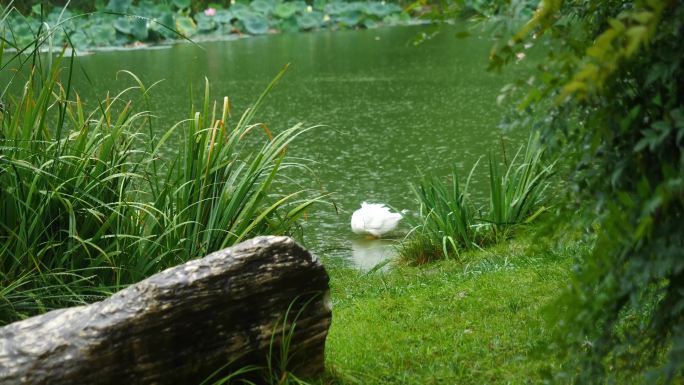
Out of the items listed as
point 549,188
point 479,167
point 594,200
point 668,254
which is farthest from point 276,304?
point 479,167

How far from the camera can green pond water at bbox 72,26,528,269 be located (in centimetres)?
634

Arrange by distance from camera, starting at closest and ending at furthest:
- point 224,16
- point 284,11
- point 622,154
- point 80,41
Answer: point 622,154 < point 80,41 < point 224,16 < point 284,11

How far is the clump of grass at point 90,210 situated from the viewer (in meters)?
3.35

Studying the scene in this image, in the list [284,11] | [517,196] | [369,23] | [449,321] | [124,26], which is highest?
[449,321]

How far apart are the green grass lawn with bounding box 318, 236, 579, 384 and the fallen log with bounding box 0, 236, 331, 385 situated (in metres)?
0.31

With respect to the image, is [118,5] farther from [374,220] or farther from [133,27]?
[374,220]

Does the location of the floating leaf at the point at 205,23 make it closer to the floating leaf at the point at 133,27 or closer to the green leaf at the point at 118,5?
the green leaf at the point at 118,5

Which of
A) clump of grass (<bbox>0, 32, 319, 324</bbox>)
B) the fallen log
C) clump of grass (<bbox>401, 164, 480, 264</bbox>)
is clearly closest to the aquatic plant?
clump of grass (<bbox>401, 164, 480, 264</bbox>)

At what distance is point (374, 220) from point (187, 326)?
3030 millimetres

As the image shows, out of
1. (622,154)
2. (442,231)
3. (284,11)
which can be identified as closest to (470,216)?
(442,231)

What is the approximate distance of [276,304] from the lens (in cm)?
263

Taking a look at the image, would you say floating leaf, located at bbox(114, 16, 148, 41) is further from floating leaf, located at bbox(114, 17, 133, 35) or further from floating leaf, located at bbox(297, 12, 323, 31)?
floating leaf, located at bbox(297, 12, 323, 31)

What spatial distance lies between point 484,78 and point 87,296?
784 centimetres

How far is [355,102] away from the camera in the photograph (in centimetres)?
977
